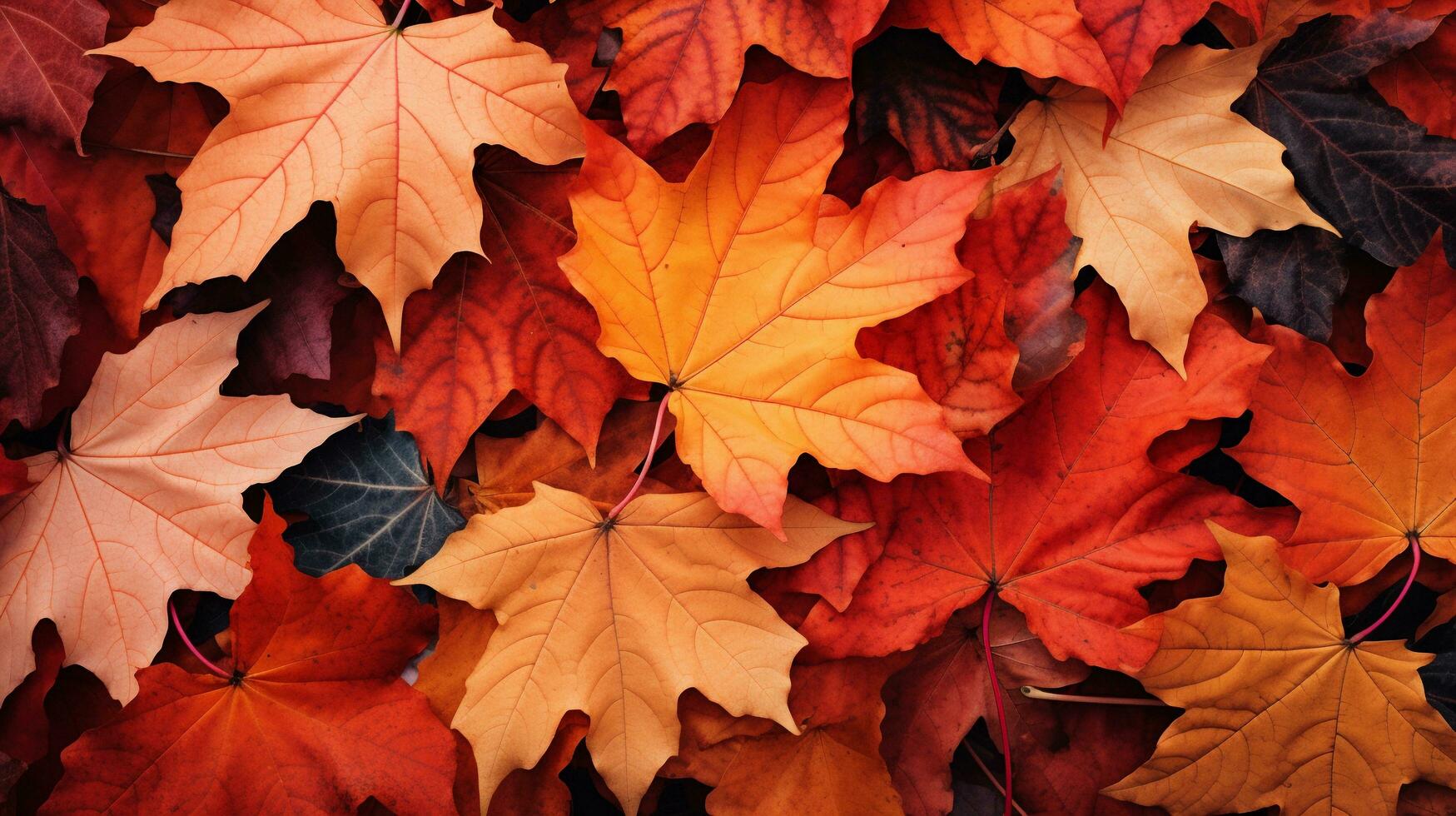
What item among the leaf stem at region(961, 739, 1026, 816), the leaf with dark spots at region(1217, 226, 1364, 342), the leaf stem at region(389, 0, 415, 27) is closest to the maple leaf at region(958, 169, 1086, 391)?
the leaf with dark spots at region(1217, 226, 1364, 342)

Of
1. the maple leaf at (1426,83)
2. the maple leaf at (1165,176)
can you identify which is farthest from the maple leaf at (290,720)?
the maple leaf at (1426,83)

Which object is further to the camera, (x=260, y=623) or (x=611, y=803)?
(x=611, y=803)

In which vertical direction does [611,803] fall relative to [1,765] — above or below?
below

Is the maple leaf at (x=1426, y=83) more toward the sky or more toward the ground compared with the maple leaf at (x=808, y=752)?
more toward the sky

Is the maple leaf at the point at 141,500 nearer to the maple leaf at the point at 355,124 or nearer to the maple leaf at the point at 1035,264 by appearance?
the maple leaf at the point at 355,124

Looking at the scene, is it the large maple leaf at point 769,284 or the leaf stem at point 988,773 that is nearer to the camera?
the large maple leaf at point 769,284

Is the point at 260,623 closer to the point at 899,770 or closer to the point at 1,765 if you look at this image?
the point at 1,765

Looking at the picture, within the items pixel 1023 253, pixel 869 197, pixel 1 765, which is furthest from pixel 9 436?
pixel 1023 253

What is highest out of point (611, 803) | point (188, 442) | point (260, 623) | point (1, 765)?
point (188, 442)
